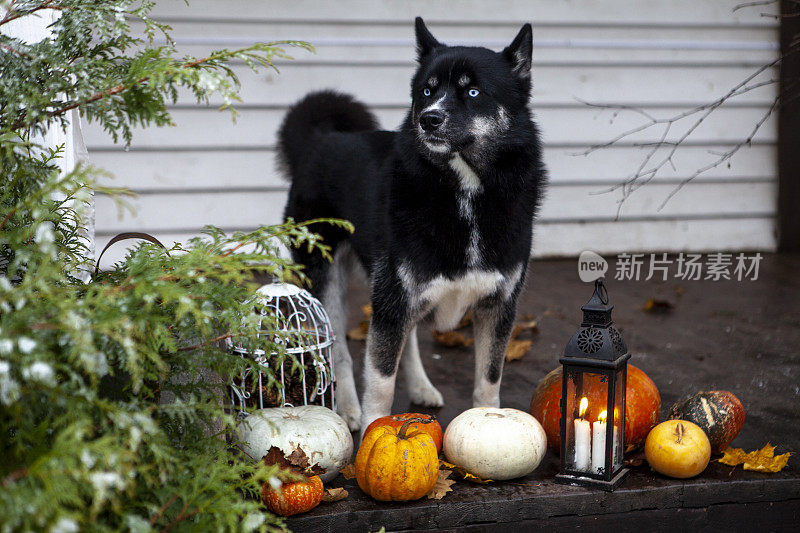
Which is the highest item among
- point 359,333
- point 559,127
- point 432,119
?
Result: point 559,127

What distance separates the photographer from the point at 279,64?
5.32 meters

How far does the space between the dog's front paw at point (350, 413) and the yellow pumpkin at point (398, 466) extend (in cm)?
71

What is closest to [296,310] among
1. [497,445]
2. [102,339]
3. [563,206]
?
[497,445]

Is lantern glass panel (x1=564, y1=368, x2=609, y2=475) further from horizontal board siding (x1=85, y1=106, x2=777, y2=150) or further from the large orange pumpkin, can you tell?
horizontal board siding (x1=85, y1=106, x2=777, y2=150)

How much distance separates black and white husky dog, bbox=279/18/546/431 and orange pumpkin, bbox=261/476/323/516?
582 millimetres

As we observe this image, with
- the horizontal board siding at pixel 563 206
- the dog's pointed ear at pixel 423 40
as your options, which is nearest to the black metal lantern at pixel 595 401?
the dog's pointed ear at pixel 423 40

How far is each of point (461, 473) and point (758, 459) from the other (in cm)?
91

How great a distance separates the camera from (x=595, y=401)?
2.37m

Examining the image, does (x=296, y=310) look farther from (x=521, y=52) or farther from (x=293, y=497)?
(x=521, y=52)

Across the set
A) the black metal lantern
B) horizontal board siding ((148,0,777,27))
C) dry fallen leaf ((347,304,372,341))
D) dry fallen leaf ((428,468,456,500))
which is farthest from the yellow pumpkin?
horizontal board siding ((148,0,777,27))

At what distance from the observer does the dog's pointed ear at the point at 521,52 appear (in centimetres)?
264

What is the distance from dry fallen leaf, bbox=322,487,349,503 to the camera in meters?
2.24

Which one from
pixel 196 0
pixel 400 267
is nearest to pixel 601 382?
pixel 400 267

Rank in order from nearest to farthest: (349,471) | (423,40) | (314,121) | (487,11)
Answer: (349,471)
(423,40)
(314,121)
(487,11)
